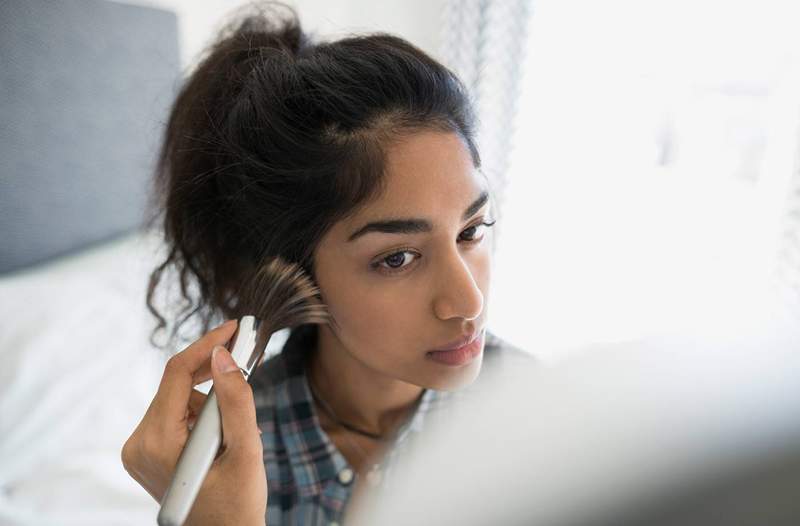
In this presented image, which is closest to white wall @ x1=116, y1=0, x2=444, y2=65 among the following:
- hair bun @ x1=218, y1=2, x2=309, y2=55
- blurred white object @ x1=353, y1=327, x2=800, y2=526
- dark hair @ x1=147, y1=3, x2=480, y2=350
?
hair bun @ x1=218, y1=2, x2=309, y2=55

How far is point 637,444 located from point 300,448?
0.61 m

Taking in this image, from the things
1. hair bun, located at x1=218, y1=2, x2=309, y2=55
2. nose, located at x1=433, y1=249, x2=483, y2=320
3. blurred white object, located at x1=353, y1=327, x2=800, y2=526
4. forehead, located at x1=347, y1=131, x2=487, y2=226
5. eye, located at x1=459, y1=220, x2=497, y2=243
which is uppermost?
hair bun, located at x1=218, y1=2, x2=309, y2=55

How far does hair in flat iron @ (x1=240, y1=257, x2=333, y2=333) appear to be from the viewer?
23.5 inches

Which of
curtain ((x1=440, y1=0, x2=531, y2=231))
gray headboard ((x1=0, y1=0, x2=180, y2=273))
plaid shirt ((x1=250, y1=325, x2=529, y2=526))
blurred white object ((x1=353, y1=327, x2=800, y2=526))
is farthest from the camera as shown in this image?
curtain ((x1=440, y1=0, x2=531, y2=231))

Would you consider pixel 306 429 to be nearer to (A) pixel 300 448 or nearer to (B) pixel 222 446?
(A) pixel 300 448

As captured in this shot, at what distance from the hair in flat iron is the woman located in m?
0.01

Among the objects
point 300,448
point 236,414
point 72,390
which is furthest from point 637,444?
point 72,390

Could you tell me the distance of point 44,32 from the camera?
31.3 inches

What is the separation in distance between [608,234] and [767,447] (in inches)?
60.5

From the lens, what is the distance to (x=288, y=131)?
1.91 feet

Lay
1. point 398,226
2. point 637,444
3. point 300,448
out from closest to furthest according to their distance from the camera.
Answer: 1. point 637,444
2. point 398,226
3. point 300,448

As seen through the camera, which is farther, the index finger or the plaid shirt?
the plaid shirt

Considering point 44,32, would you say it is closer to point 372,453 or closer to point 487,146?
point 372,453

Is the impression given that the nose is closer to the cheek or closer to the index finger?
the cheek
